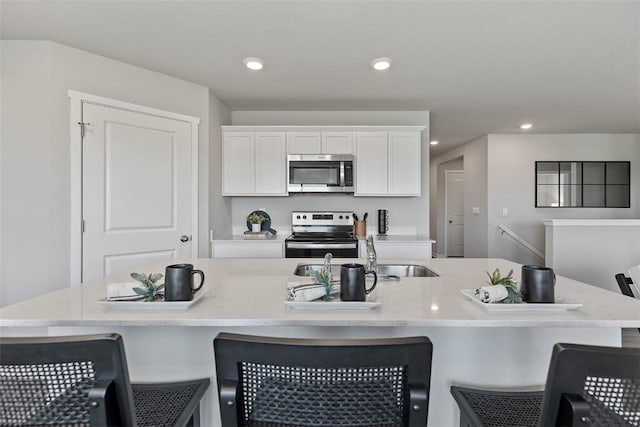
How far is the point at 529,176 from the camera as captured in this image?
17.5 feet

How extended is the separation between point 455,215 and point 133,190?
259 inches

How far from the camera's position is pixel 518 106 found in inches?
151

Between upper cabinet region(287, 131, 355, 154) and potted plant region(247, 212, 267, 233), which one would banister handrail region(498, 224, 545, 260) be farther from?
potted plant region(247, 212, 267, 233)

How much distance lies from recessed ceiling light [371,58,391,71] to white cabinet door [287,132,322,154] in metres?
1.12

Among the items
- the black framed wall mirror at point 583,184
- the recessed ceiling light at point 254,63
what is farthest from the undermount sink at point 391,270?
the black framed wall mirror at point 583,184

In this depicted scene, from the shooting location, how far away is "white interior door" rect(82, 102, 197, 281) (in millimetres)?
2615

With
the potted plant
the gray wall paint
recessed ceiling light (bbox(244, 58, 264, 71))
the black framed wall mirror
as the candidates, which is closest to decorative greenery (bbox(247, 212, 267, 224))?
the potted plant

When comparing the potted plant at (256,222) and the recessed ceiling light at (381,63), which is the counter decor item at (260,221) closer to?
the potted plant at (256,222)

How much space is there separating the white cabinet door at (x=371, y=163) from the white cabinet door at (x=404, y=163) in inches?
3.0

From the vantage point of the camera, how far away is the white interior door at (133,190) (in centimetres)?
261

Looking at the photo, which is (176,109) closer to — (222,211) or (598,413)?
(222,211)

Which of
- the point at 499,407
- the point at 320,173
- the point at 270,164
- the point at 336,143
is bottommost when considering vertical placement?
the point at 499,407

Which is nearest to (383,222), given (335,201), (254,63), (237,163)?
(335,201)

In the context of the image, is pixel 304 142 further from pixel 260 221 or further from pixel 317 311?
pixel 317 311
